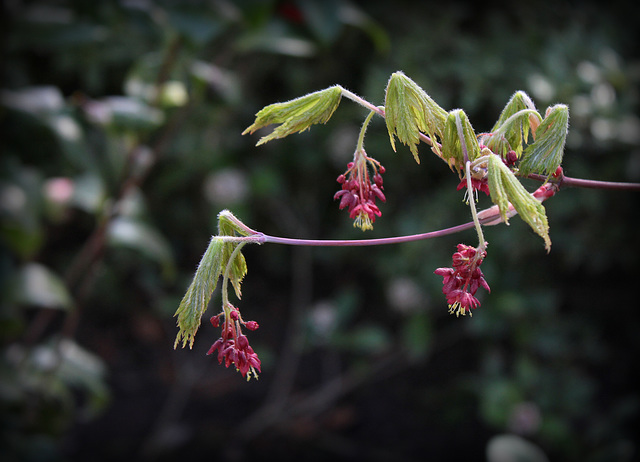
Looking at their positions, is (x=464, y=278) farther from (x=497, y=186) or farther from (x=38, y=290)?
(x=38, y=290)

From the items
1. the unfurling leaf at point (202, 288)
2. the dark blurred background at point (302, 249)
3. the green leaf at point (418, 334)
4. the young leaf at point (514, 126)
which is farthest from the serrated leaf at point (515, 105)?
the green leaf at point (418, 334)

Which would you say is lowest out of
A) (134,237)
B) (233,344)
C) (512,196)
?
(233,344)

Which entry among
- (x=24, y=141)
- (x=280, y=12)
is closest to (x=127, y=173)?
(x=24, y=141)

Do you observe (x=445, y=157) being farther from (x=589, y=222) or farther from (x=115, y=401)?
(x=115, y=401)

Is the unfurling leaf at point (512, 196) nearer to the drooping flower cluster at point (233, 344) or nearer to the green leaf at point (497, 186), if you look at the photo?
the green leaf at point (497, 186)

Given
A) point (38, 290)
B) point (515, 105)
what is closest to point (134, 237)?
point (38, 290)

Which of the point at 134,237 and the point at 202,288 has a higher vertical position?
the point at 134,237
